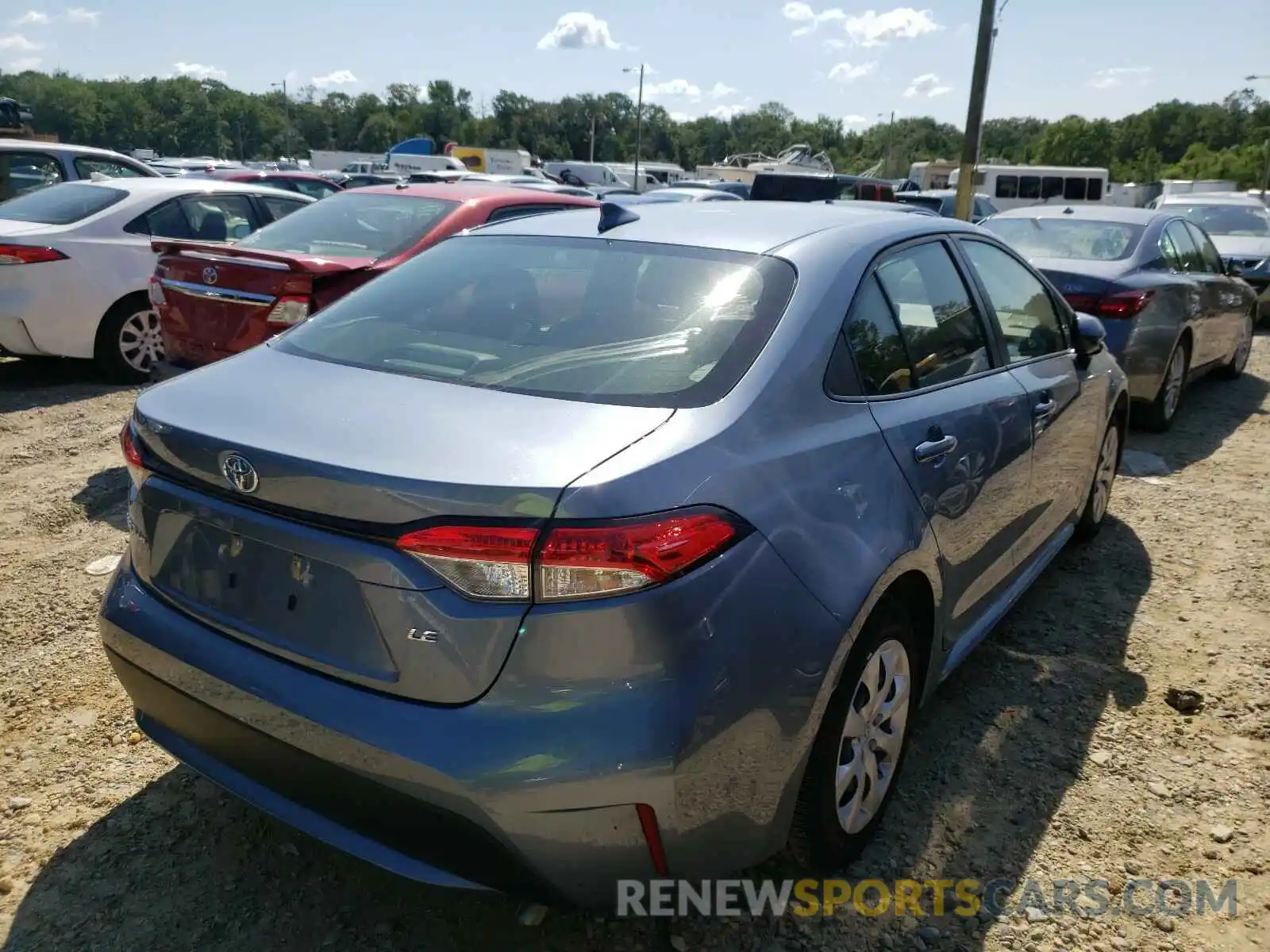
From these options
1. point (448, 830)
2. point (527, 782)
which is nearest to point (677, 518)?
point (527, 782)

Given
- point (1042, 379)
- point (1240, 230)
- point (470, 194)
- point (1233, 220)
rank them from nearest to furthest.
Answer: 1. point (1042, 379)
2. point (470, 194)
3. point (1240, 230)
4. point (1233, 220)

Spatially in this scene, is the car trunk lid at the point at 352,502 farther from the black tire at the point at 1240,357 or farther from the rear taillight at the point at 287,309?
the black tire at the point at 1240,357

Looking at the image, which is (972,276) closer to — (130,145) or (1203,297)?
(1203,297)

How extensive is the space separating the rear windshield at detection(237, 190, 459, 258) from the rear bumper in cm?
399

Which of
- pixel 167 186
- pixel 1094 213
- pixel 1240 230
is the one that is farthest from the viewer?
pixel 1240 230

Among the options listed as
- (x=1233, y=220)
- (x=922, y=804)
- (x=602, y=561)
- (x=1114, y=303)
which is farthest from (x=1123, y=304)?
(x=1233, y=220)

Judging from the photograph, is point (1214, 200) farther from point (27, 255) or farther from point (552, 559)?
point (552, 559)

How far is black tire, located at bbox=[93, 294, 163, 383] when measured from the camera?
696 centimetres

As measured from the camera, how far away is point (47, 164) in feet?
30.2

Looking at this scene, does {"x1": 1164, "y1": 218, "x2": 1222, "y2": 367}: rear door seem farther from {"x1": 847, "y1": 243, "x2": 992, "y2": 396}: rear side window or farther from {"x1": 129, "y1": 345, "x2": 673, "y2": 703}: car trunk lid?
{"x1": 129, "y1": 345, "x2": 673, "y2": 703}: car trunk lid

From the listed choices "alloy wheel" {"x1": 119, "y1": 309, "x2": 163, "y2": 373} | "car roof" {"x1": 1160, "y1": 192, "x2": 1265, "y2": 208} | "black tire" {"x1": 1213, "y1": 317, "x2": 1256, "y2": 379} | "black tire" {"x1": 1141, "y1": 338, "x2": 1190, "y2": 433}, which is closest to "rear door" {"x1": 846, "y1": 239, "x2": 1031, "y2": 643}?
"black tire" {"x1": 1141, "y1": 338, "x2": 1190, "y2": 433}

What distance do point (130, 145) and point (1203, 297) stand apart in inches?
4724

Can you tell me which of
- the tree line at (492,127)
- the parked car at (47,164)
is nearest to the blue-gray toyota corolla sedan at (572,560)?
the parked car at (47,164)

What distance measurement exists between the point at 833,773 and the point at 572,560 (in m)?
0.95
